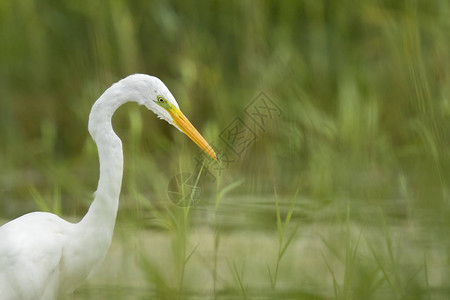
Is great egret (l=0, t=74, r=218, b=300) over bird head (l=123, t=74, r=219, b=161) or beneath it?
beneath

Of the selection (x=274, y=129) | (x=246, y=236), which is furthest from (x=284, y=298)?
(x=274, y=129)

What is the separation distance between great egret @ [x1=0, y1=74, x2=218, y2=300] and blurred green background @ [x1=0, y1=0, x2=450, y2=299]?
0.19ft

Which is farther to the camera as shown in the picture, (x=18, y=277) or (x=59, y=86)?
(x=59, y=86)

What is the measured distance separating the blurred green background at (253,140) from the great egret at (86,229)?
58 mm

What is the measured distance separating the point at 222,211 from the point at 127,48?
158 centimetres

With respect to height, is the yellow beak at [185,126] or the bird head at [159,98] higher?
the bird head at [159,98]

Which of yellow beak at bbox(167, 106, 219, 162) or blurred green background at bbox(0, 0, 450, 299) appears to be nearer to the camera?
blurred green background at bbox(0, 0, 450, 299)

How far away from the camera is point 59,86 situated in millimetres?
2898

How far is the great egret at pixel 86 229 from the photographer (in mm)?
1492

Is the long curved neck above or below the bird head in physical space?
below

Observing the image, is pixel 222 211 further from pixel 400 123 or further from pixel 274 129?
pixel 400 123

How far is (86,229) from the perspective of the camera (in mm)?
1576

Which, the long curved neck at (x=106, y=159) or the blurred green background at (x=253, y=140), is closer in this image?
the blurred green background at (x=253, y=140)

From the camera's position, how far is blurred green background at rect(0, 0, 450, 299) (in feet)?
3.68
